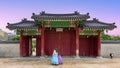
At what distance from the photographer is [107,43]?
29.5m

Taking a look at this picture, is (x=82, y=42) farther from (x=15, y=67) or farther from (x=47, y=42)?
(x=15, y=67)

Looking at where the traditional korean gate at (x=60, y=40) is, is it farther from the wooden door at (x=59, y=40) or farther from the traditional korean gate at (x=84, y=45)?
the traditional korean gate at (x=84, y=45)

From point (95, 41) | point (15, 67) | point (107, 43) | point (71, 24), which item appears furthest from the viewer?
point (107, 43)

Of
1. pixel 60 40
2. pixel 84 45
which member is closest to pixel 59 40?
pixel 60 40

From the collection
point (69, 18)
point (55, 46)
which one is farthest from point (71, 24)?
point (55, 46)

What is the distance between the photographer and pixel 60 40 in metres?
26.1

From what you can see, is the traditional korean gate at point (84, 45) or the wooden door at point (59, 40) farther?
the traditional korean gate at point (84, 45)

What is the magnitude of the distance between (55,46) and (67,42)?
1459 mm

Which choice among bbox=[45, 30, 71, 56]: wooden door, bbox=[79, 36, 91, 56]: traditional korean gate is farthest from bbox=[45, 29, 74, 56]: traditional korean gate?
bbox=[79, 36, 91, 56]: traditional korean gate

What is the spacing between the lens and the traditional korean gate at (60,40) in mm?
26094

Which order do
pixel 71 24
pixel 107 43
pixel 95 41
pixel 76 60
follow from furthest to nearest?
pixel 107 43 → pixel 95 41 → pixel 71 24 → pixel 76 60

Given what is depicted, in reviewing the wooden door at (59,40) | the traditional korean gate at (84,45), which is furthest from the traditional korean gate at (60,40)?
the traditional korean gate at (84,45)

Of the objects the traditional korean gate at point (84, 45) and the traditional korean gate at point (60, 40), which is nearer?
the traditional korean gate at point (60, 40)

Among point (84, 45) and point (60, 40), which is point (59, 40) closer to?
point (60, 40)
